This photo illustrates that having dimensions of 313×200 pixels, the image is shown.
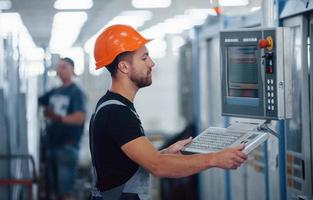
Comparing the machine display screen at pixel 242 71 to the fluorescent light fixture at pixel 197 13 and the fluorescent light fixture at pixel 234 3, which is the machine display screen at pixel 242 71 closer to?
the fluorescent light fixture at pixel 234 3

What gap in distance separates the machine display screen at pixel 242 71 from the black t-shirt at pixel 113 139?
1.86 ft

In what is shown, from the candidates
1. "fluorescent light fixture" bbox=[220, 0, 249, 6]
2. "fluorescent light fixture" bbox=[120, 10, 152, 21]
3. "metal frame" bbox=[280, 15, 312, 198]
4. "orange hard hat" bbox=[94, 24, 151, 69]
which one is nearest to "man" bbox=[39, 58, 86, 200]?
"fluorescent light fixture" bbox=[220, 0, 249, 6]

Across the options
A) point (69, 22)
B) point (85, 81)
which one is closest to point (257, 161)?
point (85, 81)

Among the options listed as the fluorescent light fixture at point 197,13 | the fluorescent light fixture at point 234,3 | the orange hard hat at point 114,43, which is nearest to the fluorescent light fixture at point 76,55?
the fluorescent light fixture at point 234,3

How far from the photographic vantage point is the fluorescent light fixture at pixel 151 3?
8.65 metres

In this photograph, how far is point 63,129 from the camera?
6.82 m

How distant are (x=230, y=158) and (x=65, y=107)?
4.11 meters

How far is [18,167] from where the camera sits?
273 inches

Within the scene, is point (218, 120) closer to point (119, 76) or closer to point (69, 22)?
point (119, 76)

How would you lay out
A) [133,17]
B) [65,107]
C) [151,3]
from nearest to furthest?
[65,107] < [151,3] < [133,17]

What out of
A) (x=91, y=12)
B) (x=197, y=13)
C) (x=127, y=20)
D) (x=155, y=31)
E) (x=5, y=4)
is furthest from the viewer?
(x=155, y=31)

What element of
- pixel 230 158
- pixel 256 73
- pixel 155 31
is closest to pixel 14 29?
pixel 256 73

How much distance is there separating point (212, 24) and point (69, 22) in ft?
13.9

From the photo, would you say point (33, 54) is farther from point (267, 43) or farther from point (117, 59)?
point (267, 43)
